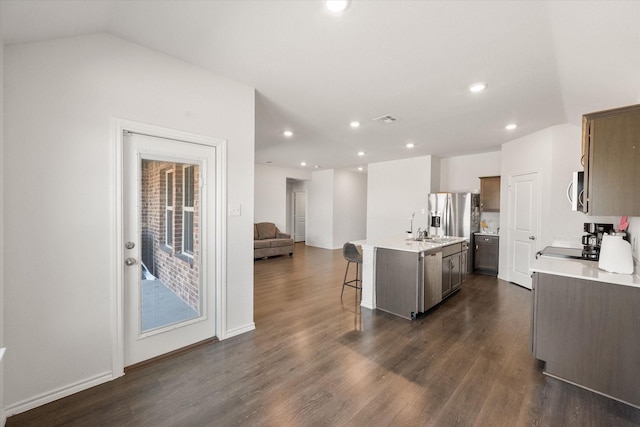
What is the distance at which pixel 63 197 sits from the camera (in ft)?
6.22

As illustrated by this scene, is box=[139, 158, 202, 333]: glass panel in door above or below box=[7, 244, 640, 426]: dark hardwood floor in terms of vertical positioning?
above

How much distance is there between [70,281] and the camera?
6.37ft

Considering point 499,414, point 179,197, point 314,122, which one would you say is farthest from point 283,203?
point 499,414

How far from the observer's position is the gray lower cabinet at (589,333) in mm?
1895

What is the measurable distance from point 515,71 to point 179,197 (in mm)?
3329

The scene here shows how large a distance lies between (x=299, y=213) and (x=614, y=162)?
8.89 meters

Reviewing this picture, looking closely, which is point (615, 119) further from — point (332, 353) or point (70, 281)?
point (70, 281)

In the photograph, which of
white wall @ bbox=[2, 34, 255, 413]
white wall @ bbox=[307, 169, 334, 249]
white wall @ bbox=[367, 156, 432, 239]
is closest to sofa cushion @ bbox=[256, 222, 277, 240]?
white wall @ bbox=[307, 169, 334, 249]

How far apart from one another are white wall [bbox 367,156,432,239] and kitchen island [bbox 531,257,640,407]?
442cm

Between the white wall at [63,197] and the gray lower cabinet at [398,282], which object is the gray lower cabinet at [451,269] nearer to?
the gray lower cabinet at [398,282]

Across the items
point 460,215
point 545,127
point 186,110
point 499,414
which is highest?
point 545,127

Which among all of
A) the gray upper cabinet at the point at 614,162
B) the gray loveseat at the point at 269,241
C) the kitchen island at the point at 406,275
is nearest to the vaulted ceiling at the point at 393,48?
the gray upper cabinet at the point at 614,162

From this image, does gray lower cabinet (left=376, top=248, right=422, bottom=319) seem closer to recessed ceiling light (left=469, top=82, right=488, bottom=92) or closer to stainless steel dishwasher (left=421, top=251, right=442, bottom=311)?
stainless steel dishwasher (left=421, top=251, right=442, bottom=311)

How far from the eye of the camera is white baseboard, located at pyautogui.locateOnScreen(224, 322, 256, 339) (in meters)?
2.79
